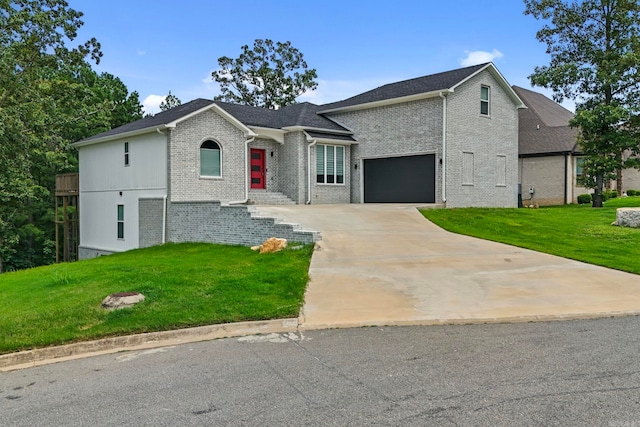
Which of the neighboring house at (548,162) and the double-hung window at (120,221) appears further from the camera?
the neighboring house at (548,162)

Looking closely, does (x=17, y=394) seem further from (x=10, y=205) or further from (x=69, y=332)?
(x=10, y=205)

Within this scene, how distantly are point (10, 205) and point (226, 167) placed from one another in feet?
51.9

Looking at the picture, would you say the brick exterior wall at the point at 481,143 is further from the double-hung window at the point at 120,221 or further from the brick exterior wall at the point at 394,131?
the double-hung window at the point at 120,221

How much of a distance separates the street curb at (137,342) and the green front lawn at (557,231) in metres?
8.82

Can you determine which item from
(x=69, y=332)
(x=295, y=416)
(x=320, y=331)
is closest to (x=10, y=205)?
(x=69, y=332)

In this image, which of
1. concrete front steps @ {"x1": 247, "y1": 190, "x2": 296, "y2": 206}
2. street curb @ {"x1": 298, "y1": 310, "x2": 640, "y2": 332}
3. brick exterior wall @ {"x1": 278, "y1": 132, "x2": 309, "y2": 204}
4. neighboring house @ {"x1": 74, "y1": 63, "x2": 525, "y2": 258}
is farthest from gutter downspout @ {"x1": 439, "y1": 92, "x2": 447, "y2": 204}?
street curb @ {"x1": 298, "y1": 310, "x2": 640, "y2": 332}

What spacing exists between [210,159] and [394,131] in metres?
8.74

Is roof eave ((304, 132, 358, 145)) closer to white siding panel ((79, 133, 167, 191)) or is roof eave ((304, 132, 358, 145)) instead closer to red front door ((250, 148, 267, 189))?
red front door ((250, 148, 267, 189))

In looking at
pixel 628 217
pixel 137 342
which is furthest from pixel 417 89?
pixel 137 342

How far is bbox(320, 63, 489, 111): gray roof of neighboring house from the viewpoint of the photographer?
73.6 ft

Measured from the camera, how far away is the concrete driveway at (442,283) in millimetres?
8023

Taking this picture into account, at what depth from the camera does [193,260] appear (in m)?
13.1

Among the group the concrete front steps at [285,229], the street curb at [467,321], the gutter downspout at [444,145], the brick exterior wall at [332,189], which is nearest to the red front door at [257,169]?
the brick exterior wall at [332,189]

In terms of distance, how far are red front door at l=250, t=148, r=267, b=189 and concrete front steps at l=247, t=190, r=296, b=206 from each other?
22.1 inches
